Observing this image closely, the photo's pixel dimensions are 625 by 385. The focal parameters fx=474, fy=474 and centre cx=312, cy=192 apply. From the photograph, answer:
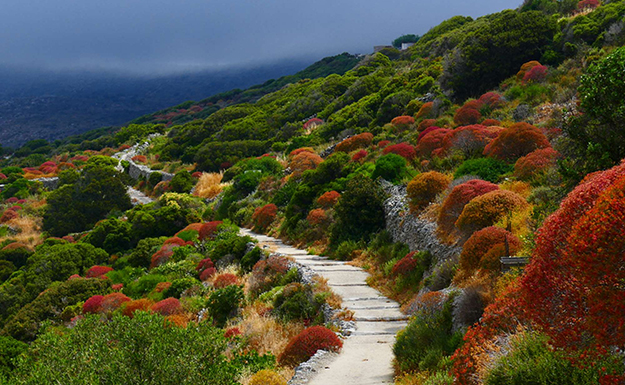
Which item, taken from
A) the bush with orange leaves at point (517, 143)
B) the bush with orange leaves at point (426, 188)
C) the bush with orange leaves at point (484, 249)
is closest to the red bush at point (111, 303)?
the bush with orange leaves at point (426, 188)

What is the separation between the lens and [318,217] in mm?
18516

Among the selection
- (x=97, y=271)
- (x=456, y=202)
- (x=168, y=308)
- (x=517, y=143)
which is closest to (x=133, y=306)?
(x=168, y=308)

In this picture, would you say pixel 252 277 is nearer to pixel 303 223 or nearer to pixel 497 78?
pixel 303 223

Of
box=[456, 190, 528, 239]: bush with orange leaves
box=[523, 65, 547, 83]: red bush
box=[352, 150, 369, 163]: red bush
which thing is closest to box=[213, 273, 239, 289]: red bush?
box=[456, 190, 528, 239]: bush with orange leaves

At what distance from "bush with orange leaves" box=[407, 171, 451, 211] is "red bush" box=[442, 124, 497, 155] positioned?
2939mm

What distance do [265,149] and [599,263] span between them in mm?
38037

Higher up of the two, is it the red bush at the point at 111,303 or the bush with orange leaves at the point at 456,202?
the bush with orange leaves at the point at 456,202

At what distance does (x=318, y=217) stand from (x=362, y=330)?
8.73m

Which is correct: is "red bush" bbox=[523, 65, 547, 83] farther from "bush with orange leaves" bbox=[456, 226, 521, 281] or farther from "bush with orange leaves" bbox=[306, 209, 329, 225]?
"bush with orange leaves" bbox=[456, 226, 521, 281]

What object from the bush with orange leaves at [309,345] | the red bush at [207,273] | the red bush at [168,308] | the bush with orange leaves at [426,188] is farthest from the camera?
the red bush at [207,273]

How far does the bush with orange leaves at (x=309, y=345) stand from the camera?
920 centimetres

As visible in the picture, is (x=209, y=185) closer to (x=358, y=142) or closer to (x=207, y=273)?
(x=358, y=142)

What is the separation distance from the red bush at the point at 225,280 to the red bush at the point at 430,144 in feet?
28.5

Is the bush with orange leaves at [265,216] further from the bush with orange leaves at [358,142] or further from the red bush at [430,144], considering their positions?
the red bush at [430,144]
